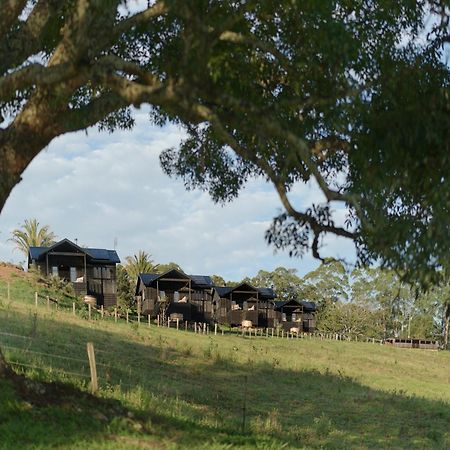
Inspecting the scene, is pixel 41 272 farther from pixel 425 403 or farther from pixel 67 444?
pixel 67 444

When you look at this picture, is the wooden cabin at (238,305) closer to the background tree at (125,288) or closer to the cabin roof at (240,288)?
the cabin roof at (240,288)

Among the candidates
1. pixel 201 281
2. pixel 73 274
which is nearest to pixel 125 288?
pixel 201 281

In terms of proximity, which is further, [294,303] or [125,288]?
[294,303]

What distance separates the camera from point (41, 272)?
174 feet

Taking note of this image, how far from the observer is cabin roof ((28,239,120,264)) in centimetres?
5331

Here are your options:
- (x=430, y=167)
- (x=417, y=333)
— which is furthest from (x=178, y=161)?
(x=417, y=333)

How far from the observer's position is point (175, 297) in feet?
200

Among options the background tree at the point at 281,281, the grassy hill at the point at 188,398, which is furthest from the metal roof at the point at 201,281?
the background tree at the point at 281,281

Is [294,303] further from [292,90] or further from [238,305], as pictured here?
[292,90]

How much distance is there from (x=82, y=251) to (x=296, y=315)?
35.6 metres

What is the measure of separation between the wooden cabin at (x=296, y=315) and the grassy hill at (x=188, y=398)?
3666 centimetres

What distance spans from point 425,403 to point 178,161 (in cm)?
1616

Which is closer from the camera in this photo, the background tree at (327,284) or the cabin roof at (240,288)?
the cabin roof at (240,288)

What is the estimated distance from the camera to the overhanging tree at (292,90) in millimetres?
8320
